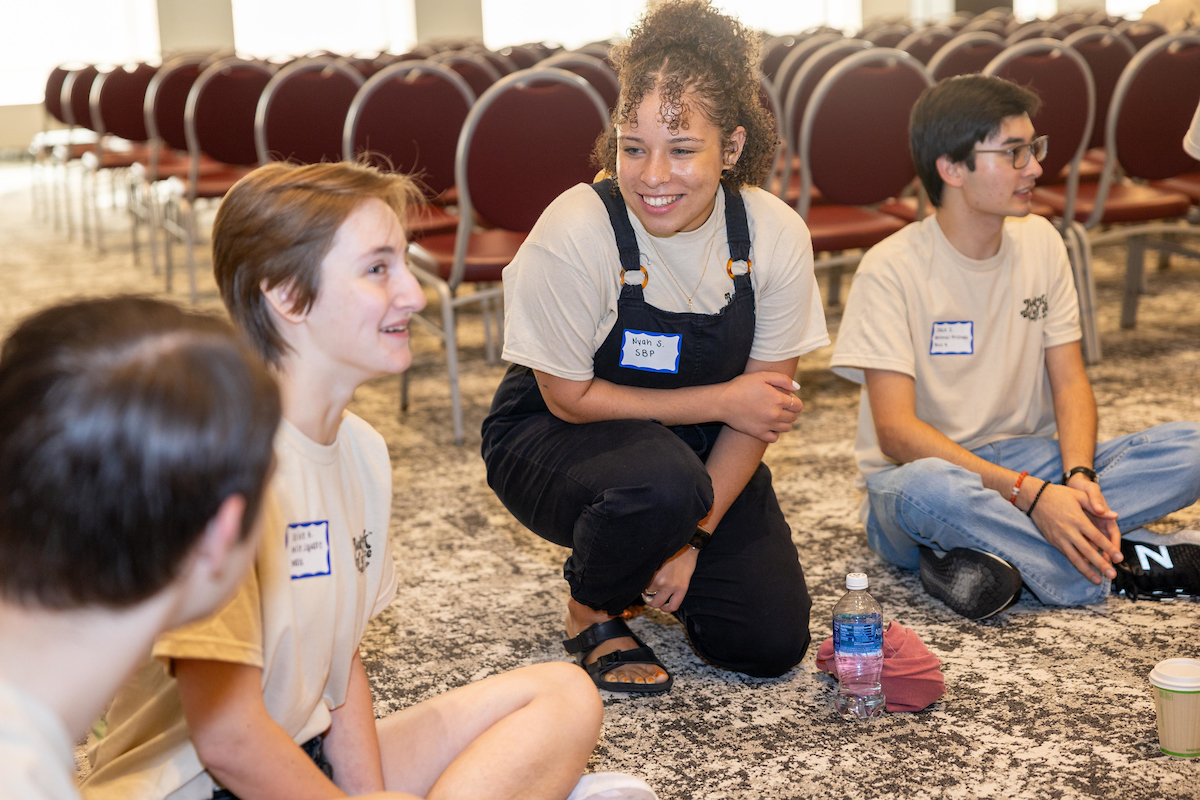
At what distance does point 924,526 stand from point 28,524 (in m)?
1.83

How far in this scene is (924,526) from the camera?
2.23 m

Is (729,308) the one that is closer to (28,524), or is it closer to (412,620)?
(412,620)

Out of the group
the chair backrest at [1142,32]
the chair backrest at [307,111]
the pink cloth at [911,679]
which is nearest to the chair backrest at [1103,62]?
the chair backrest at [1142,32]

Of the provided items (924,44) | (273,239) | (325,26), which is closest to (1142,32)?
(924,44)

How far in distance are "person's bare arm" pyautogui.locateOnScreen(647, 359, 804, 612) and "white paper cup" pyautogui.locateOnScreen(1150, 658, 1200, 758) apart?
0.71 meters

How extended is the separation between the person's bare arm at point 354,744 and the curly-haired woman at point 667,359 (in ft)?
2.04

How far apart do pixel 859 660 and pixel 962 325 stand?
893mm

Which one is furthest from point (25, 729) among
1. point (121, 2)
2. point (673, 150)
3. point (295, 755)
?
point (121, 2)

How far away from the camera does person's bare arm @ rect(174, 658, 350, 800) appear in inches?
42.3

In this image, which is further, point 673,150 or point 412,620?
point 412,620

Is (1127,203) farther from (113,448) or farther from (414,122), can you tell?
(113,448)

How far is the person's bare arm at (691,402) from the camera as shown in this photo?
1.95 meters

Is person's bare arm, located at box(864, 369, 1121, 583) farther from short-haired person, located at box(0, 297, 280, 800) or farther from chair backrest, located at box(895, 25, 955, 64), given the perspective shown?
chair backrest, located at box(895, 25, 955, 64)

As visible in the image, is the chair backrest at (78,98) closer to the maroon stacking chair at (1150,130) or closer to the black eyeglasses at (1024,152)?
the maroon stacking chair at (1150,130)
